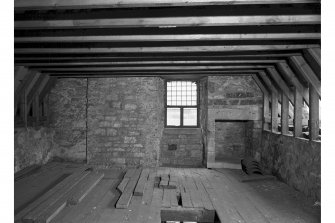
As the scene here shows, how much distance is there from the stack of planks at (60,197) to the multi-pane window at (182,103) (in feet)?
10.1

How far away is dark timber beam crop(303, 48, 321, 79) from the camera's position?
3.89 m

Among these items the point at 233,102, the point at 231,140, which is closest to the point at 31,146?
the point at 233,102

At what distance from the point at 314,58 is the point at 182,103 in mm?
4517

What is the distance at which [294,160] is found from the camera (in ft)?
16.1

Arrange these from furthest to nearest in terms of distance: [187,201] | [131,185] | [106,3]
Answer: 1. [131,185]
2. [187,201]
3. [106,3]

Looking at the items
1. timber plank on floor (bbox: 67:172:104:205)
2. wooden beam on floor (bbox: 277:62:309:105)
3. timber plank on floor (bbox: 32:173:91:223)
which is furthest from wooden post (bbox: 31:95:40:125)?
wooden beam on floor (bbox: 277:62:309:105)

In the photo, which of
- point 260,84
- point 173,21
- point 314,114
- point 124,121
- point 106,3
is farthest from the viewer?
point 124,121

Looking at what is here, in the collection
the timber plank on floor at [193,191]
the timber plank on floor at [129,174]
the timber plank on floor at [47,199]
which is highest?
the timber plank on floor at [47,199]

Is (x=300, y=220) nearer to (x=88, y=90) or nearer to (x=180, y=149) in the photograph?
(x=180, y=149)

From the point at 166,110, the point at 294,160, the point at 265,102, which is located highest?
the point at 265,102

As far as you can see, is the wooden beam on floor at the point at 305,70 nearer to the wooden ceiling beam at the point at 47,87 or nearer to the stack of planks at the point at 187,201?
the stack of planks at the point at 187,201

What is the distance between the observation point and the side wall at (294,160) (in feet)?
13.5

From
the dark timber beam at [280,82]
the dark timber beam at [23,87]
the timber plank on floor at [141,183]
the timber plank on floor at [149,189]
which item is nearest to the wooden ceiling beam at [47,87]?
the dark timber beam at [23,87]

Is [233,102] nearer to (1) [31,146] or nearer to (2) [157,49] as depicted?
(2) [157,49]
